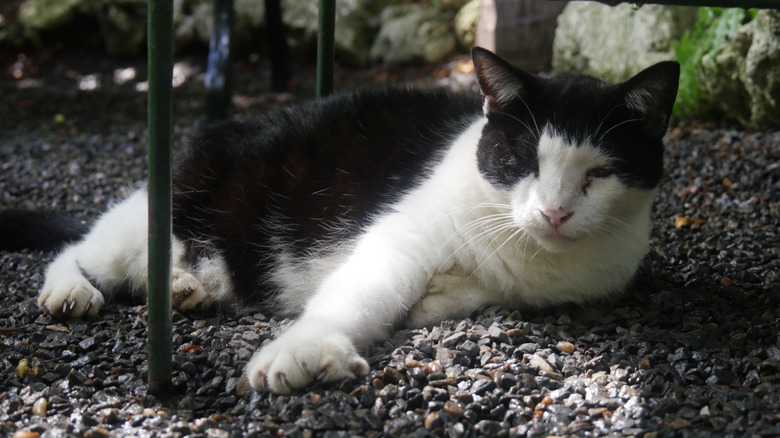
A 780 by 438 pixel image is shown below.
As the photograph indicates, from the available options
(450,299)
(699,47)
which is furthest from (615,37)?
(450,299)

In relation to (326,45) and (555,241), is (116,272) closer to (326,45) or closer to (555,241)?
(326,45)

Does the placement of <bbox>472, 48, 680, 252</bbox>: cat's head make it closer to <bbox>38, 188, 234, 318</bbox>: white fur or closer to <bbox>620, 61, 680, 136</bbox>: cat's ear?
<bbox>620, 61, 680, 136</bbox>: cat's ear

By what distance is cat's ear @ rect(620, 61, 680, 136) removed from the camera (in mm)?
2117

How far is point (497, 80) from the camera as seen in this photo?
2293 mm

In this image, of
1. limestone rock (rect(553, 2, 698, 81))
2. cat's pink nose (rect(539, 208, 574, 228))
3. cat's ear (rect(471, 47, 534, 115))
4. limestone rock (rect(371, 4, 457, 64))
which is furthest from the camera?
limestone rock (rect(371, 4, 457, 64))

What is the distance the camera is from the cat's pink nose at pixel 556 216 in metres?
2.08

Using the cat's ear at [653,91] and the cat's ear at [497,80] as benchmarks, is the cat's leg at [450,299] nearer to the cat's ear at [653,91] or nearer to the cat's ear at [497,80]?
the cat's ear at [497,80]

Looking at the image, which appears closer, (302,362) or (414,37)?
(302,362)

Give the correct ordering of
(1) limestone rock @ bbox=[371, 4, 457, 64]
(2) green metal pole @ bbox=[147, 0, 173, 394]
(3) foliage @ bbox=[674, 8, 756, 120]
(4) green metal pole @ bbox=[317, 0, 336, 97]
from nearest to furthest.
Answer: (2) green metal pole @ bbox=[147, 0, 173, 394] < (4) green metal pole @ bbox=[317, 0, 336, 97] < (3) foliage @ bbox=[674, 8, 756, 120] < (1) limestone rock @ bbox=[371, 4, 457, 64]

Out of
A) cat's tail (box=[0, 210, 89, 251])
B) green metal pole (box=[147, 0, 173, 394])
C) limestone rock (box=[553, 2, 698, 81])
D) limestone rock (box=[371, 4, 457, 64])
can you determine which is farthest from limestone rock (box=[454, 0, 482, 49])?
green metal pole (box=[147, 0, 173, 394])

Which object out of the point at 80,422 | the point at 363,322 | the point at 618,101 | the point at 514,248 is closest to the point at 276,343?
the point at 363,322

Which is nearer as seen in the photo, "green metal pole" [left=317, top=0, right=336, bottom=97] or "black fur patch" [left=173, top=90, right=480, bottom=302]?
"black fur patch" [left=173, top=90, right=480, bottom=302]

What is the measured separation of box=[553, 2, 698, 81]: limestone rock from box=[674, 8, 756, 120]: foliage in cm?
15

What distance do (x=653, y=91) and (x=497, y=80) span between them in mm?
475
